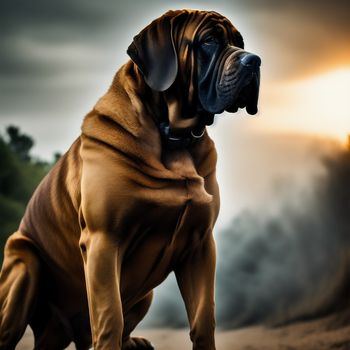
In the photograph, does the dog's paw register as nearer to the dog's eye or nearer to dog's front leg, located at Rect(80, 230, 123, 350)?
dog's front leg, located at Rect(80, 230, 123, 350)

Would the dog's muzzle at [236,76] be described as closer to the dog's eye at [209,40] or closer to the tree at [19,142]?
the dog's eye at [209,40]

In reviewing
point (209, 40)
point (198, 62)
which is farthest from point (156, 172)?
point (209, 40)

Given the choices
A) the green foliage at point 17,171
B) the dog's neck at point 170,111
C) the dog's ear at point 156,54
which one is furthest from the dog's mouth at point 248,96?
the green foliage at point 17,171

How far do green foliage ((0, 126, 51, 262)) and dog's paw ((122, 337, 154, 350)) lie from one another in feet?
13.9

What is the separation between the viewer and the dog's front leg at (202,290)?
392 centimetres

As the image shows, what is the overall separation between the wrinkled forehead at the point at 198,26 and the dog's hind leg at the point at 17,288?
1320mm

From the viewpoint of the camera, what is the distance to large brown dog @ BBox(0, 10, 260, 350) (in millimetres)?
3631

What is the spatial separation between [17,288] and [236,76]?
152 centimetres

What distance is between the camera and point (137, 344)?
15.0 feet

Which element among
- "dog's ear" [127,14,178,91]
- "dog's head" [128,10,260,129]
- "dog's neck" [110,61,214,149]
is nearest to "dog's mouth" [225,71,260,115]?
"dog's head" [128,10,260,129]

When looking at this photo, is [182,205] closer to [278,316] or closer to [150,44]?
[150,44]

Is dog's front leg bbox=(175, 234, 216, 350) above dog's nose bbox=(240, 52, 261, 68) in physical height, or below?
below

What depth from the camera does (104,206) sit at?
3.65 metres

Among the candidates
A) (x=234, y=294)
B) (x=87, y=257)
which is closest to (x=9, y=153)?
(x=234, y=294)
